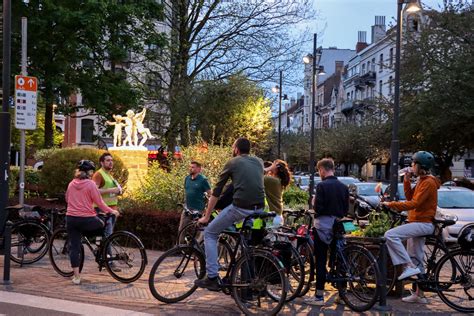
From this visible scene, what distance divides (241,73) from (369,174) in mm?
38837

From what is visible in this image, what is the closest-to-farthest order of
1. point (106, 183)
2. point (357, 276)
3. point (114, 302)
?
point (357, 276), point (114, 302), point (106, 183)

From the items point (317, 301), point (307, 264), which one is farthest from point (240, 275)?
point (307, 264)

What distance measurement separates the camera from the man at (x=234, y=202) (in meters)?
6.87

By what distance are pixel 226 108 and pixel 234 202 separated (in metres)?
18.0

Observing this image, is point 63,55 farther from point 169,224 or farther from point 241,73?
point 169,224

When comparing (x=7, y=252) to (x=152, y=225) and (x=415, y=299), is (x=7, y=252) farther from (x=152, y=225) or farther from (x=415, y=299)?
(x=415, y=299)

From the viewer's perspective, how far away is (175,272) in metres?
7.31

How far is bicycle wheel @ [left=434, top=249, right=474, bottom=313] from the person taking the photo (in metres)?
7.26

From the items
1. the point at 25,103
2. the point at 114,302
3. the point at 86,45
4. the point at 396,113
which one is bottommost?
the point at 114,302

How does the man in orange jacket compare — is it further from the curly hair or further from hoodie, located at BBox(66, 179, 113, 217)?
hoodie, located at BBox(66, 179, 113, 217)

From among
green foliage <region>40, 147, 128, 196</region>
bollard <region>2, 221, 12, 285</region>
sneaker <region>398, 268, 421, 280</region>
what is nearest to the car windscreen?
sneaker <region>398, 268, 421, 280</region>

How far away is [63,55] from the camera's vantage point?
83.6 feet

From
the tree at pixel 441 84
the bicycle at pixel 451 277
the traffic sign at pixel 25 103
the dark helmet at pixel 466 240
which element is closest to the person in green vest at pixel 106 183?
the traffic sign at pixel 25 103

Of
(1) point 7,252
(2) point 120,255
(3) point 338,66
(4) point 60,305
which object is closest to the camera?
(4) point 60,305
